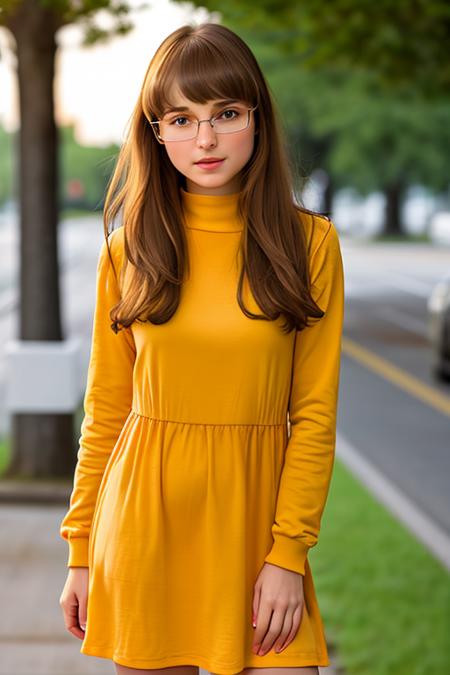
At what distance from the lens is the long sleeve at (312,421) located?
7.18 ft

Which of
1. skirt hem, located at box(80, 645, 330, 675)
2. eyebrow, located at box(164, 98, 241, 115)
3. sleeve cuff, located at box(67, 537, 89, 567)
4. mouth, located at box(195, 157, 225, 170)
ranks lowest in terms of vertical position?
skirt hem, located at box(80, 645, 330, 675)

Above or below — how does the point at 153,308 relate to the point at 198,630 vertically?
above

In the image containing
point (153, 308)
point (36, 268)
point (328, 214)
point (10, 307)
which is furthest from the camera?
point (10, 307)

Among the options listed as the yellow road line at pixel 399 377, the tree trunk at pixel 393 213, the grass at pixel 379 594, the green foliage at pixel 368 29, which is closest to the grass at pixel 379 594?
the grass at pixel 379 594

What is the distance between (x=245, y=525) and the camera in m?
2.23

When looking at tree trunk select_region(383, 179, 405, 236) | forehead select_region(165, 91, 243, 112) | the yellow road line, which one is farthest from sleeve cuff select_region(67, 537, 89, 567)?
tree trunk select_region(383, 179, 405, 236)

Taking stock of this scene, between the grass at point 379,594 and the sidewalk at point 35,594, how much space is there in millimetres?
278

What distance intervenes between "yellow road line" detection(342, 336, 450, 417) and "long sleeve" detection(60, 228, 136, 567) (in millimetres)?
9329

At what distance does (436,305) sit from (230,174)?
11167 millimetres

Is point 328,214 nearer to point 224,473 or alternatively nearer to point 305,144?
point 224,473

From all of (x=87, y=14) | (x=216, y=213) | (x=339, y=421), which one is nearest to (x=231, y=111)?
(x=216, y=213)

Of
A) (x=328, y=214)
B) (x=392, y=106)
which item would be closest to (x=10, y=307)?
(x=328, y=214)

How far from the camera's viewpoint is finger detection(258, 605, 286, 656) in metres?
2.19

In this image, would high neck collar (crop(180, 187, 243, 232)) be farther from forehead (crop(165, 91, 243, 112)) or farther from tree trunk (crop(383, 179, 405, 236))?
tree trunk (crop(383, 179, 405, 236))
